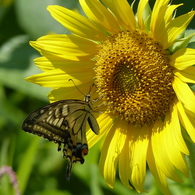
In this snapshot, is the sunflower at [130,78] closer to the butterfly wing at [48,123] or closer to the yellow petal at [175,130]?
the yellow petal at [175,130]

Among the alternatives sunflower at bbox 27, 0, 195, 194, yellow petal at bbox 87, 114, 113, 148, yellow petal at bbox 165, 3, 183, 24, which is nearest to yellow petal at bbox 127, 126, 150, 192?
sunflower at bbox 27, 0, 195, 194

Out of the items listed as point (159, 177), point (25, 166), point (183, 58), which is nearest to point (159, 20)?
point (183, 58)

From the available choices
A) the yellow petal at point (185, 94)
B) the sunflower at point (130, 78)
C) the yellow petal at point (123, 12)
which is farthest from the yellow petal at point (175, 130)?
the yellow petal at point (123, 12)

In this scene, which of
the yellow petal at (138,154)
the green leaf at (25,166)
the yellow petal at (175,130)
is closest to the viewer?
the yellow petal at (175,130)

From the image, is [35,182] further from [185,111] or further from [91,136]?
[185,111]

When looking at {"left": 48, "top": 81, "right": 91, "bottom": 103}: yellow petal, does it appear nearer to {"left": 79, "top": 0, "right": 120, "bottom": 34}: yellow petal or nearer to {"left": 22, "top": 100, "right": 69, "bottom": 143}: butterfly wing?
{"left": 22, "top": 100, "right": 69, "bottom": 143}: butterfly wing

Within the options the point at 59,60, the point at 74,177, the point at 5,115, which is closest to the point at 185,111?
the point at 59,60

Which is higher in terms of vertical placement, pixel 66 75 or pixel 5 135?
pixel 66 75

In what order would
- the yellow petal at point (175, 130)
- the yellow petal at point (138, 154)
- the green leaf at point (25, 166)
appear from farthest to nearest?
the green leaf at point (25, 166)
the yellow petal at point (138, 154)
the yellow petal at point (175, 130)
